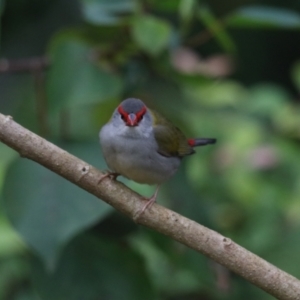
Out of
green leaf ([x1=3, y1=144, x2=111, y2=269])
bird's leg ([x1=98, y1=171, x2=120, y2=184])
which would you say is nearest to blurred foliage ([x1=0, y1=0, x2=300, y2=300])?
green leaf ([x1=3, y1=144, x2=111, y2=269])

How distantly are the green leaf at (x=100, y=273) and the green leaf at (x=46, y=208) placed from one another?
9.2 inches

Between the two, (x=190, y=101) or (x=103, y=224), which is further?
(x=190, y=101)

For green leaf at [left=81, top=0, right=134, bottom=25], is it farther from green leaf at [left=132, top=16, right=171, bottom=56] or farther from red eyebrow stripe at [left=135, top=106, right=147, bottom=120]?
red eyebrow stripe at [left=135, top=106, right=147, bottom=120]

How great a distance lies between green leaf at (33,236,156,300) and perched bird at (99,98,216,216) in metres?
0.34

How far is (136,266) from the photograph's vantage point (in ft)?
8.18

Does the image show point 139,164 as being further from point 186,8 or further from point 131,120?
point 186,8

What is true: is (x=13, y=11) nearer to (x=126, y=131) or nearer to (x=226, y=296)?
(x=126, y=131)

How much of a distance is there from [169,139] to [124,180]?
22cm

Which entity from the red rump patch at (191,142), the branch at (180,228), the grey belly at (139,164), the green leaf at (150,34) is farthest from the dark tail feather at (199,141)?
the branch at (180,228)

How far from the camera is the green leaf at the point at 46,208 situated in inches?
85.0

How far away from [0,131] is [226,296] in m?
1.41

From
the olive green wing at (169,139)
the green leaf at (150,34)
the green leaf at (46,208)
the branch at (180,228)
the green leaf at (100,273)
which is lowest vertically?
the green leaf at (100,273)

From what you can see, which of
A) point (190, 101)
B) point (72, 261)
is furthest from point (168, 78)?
point (72, 261)

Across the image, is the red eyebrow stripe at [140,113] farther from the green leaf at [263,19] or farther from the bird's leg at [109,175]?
the green leaf at [263,19]
